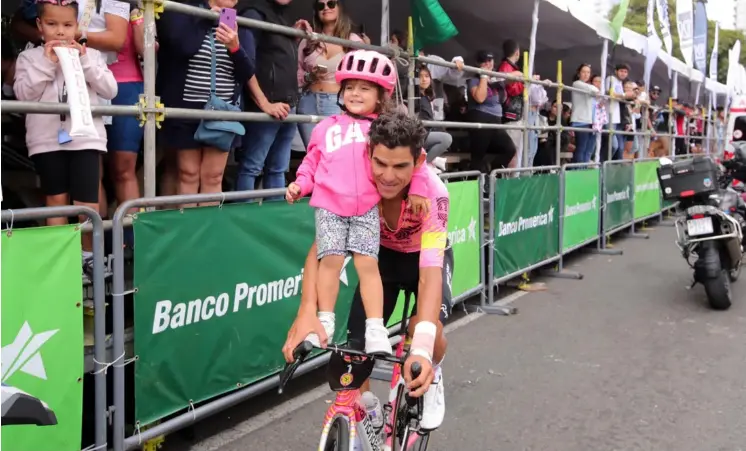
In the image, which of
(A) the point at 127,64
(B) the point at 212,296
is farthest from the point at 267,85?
(B) the point at 212,296

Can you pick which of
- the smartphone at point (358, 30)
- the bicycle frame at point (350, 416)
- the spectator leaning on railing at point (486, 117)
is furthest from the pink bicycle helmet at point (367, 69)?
the spectator leaning on railing at point (486, 117)

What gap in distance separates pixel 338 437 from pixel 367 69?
1446mm

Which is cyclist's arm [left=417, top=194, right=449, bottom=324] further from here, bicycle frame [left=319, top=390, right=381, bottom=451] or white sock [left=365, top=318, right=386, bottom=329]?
bicycle frame [left=319, top=390, right=381, bottom=451]

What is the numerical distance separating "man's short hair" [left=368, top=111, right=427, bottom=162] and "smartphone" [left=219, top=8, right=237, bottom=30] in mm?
2114

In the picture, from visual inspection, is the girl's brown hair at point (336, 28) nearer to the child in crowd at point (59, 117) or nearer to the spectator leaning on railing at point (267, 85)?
the spectator leaning on railing at point (267, 85)

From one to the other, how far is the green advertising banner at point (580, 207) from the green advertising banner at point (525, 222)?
380mm

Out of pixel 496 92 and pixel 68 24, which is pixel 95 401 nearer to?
pixel 68 24

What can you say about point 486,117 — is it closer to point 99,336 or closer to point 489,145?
point 489,145

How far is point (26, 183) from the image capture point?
215 inches

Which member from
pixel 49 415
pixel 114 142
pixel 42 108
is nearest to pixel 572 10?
pixel 114 142

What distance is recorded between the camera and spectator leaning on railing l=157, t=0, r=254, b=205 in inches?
179

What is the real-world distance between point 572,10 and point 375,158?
7.68m

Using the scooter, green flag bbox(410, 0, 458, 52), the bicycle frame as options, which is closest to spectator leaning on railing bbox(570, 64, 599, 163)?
the scooter

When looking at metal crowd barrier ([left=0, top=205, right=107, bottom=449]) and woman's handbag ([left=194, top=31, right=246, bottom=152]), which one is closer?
metal crowd barrier ([left=0, top=205, right=107, bottom=449])
